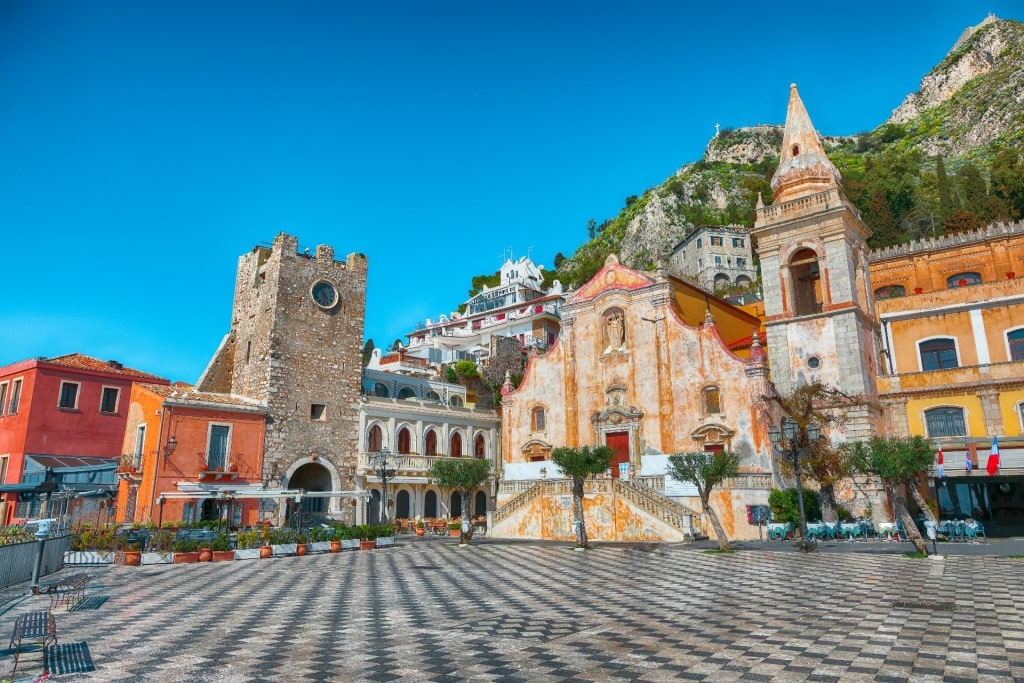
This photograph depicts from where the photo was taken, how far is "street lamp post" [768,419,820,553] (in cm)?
2148

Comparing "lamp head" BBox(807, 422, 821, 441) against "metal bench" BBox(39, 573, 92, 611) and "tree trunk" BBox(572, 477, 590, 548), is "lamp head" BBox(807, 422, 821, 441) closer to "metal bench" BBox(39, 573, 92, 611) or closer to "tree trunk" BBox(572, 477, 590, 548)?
"tree trunk" BBox(572, 477, 590, 548)

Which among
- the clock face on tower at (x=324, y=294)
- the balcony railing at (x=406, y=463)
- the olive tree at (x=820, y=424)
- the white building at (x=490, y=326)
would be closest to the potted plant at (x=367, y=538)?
the balcony railing at (x=406, y=463)

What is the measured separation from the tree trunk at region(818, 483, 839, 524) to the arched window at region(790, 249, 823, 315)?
29.4ft

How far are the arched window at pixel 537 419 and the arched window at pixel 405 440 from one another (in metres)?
8.14

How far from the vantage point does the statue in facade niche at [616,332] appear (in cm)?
3594

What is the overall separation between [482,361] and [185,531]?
39611 millimetres

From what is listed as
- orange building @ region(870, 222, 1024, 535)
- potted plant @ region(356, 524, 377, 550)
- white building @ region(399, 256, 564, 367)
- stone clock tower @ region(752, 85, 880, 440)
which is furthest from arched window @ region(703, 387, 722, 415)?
white building @ region(399, 256, 564, 367)

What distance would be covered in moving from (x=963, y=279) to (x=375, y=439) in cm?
3507

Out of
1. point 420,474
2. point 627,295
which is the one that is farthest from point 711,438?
point 420,474

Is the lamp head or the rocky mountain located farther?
the rocky mountain

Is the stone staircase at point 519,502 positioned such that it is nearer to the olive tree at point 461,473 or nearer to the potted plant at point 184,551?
the olive tree at point 461,473

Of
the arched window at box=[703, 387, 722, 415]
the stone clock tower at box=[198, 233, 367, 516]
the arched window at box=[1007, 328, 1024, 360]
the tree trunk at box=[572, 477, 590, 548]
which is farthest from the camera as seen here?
the stone clock tower at box=[198, 233, 367, 516]

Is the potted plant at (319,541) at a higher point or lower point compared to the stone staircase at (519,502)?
lower

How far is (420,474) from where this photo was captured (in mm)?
39562
